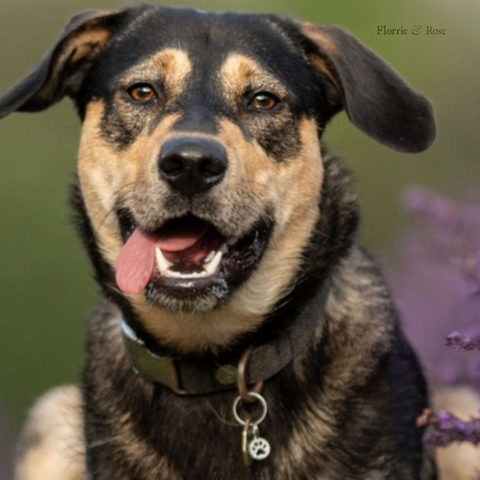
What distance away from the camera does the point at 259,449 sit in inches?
214

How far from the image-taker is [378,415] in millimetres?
5613

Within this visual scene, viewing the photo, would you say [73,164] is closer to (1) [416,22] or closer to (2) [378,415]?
(2) [378,415]

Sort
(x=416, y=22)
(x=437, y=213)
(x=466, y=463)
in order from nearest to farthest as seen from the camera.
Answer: (x=466, y=463)
(x=437, y=213)
(x=416, y=22)

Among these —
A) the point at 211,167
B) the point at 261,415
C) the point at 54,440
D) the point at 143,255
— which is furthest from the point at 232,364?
the point at 54,440

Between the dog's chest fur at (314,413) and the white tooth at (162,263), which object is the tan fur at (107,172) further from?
the dog's chest fur at (314,413)

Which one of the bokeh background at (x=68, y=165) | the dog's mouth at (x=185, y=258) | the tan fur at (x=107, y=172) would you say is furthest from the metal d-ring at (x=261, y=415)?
the bokeh background at (x=68, y=165)

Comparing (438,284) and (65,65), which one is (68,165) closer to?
(438,284)

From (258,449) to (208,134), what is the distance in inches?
43.8

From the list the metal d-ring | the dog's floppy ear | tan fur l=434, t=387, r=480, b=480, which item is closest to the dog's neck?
the metal d-ring

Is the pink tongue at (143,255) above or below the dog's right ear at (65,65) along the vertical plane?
below

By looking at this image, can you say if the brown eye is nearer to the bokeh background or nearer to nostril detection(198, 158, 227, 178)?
nostril detection(198, 158, 227, 178)

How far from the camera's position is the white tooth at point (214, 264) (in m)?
5.25

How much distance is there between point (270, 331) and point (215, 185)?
25.9 inches

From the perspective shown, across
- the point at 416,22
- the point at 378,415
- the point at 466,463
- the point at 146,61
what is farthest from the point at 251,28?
the point at 416,22
